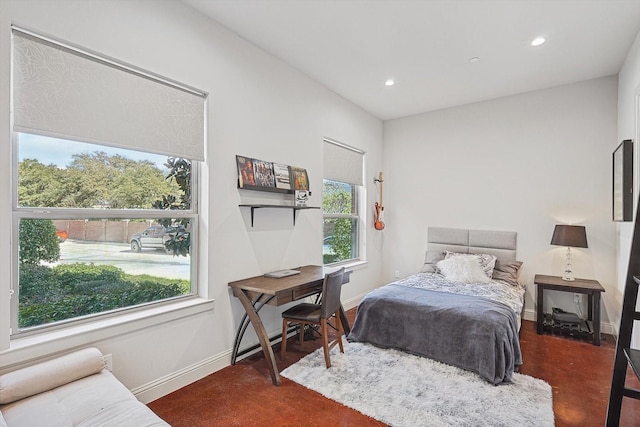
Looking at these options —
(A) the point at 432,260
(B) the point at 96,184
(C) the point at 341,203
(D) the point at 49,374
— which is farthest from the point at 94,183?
(A) the point at 432,260

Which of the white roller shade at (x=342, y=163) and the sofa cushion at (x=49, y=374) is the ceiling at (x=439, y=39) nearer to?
the white roller shade at (x=342, y=163)

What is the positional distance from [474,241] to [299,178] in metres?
2.67

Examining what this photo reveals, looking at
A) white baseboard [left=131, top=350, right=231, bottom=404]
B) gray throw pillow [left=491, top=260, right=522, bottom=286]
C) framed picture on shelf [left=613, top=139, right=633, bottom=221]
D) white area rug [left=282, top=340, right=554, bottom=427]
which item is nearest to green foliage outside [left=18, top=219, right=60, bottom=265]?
white baseboard [left=131, top=350, right=231, bottom=404]

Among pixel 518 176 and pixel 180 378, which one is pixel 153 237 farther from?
pixel 518 176

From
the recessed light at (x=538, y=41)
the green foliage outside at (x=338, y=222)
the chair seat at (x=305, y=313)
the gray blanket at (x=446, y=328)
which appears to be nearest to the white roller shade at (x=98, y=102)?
the chair seat at (x=305, y=313)

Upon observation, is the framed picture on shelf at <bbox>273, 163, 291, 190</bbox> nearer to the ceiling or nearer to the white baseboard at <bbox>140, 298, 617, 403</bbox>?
the ceiling

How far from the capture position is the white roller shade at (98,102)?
70.6 inches

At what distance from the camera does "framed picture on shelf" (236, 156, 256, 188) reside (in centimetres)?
→ 292

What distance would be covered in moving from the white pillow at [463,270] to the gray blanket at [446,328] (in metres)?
0.69

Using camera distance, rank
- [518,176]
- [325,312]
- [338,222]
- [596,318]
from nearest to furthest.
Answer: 1. [325,312]
2. [596,318]
3. [518,176]
4. [338,222]

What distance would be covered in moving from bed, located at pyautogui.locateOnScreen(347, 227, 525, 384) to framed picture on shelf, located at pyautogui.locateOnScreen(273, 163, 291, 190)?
144cm

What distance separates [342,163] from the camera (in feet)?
14.7

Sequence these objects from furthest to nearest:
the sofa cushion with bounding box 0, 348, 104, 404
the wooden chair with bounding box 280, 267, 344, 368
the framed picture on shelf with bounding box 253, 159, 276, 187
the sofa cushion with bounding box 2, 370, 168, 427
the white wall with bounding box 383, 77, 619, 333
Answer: the white wall with bounding box 383, 77, 619, 333 < the framed picture on shelf with bounding box 253, 159, 276, 187 < the wooden chair with bounding box 280, 267, 344, 368 < the sofa cushion with bounding box 0, 348, 104, 404 < the sofa cushion with bounding box 2, 370, 168, 427

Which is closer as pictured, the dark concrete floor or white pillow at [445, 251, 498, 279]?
the dark concrete floor
